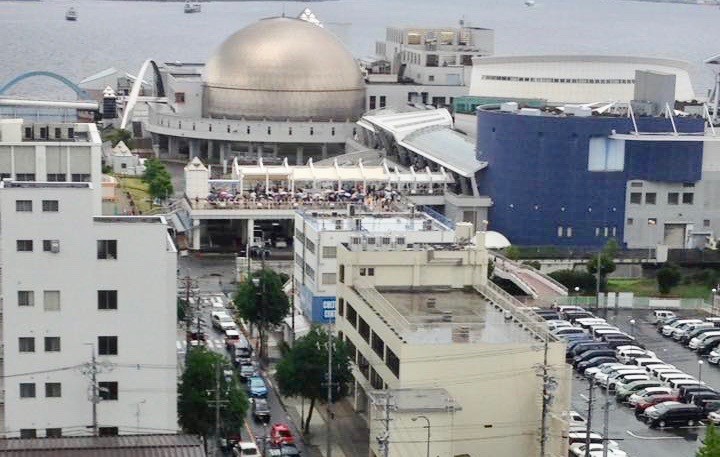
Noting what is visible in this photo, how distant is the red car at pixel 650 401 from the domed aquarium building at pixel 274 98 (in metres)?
24.2

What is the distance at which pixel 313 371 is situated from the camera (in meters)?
20.7

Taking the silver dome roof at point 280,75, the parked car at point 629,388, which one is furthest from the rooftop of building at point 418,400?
the silver dome roof at point 280,75

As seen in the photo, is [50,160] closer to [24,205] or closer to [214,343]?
[24,205]

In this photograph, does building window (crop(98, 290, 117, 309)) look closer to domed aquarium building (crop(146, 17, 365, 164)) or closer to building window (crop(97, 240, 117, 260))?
building window (crop(97, 240, 117, 260))

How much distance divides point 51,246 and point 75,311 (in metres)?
0.74

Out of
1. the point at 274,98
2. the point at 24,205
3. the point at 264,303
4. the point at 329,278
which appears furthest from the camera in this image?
the point at 274,98

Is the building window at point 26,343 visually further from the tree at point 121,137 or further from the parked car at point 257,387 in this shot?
the tree at point 121,137

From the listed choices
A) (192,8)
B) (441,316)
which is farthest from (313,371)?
(192,8)

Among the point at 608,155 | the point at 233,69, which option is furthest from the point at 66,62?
the point at 608,155

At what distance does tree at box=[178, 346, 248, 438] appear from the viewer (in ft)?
61.6

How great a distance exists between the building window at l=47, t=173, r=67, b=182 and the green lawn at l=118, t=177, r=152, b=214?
1652cm

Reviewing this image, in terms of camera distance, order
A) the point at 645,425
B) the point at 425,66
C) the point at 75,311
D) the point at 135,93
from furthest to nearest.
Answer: the point at 135,93
the point at 425,66
the point at 645,425
the point at 75,311

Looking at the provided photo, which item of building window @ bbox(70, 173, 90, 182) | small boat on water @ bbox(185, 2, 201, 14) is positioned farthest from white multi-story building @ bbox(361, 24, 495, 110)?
small boat on water @ bbox(185, 2, 201, 14)

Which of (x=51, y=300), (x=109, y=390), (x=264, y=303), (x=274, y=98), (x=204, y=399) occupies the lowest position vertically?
(x=264, y=303)
